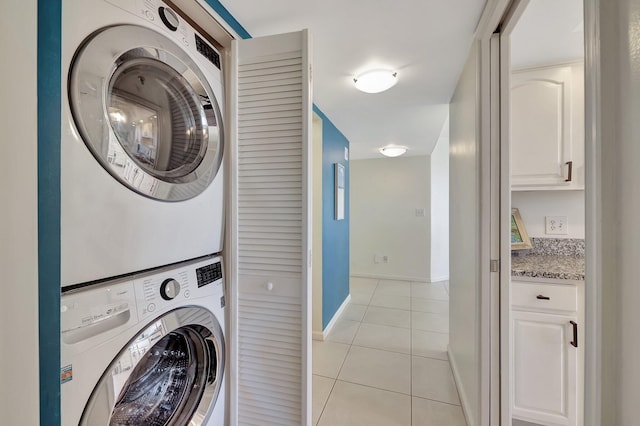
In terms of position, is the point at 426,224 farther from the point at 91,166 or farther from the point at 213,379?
the point at 91,166

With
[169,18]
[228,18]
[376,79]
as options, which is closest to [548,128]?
[376,79]

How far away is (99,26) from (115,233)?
55 centimetres

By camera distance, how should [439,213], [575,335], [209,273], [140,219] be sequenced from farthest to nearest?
[439,213]
[575,335]
[209,273]
[140,219]

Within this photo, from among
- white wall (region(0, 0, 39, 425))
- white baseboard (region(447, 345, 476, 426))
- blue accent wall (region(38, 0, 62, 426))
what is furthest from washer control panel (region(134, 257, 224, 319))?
white baseboard (region(447, 345, 476, 426))

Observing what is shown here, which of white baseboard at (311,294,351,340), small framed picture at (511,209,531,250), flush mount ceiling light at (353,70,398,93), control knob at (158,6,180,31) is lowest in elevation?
white baseboard at (311,294,351,340)

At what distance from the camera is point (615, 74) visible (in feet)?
1.49

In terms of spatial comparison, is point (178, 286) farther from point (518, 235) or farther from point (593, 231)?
point (518, 235)

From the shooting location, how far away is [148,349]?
0.77 m

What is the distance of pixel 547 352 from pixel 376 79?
1869 mm

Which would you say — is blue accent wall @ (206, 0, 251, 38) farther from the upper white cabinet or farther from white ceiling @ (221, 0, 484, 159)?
the upper white cabinet

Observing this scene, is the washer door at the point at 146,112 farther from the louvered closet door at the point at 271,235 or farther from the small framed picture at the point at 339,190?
the small framed picture at the point at 339,190

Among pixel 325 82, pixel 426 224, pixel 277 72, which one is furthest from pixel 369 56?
pixel 426 224

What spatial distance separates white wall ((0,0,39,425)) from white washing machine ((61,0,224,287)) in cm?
19

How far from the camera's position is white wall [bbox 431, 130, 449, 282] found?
173 inches
